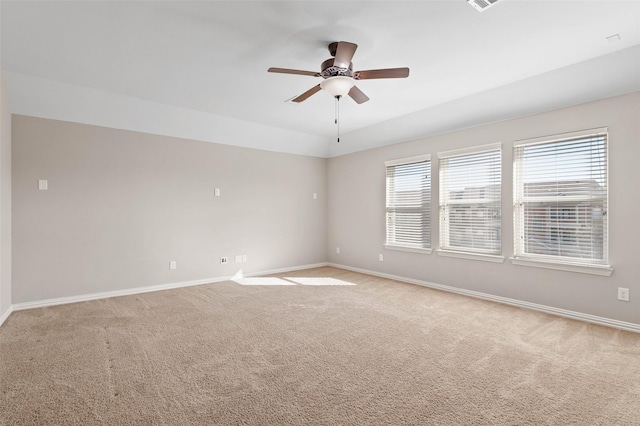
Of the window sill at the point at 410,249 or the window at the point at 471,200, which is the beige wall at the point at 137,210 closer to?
the window sill at the point at 410,249

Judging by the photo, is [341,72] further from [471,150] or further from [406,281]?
[406,281]

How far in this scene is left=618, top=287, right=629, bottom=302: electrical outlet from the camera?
10.5 feet

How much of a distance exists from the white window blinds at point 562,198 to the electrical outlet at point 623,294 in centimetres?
30

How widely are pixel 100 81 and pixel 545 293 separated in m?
6.08

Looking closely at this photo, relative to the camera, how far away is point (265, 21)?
2660 mm

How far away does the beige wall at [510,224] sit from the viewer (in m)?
3.21

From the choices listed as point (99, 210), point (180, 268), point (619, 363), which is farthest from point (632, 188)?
point (99, 210)

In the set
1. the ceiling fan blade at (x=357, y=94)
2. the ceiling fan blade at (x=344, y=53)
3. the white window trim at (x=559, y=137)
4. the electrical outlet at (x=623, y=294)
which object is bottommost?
the electrical outlet at (x=623, y=294)

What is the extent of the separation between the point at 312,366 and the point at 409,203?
12.1 feet

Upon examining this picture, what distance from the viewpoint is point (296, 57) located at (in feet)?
10.8

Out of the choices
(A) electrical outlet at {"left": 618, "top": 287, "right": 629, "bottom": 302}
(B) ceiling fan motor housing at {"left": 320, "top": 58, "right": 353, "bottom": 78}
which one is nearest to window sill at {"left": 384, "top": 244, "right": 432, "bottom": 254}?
(A) electrical outlet at {"left": 618, "top": 287, "right": 629, "bottom": 302}

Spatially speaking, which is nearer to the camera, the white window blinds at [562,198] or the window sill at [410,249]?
the white window blinds at [562,198]

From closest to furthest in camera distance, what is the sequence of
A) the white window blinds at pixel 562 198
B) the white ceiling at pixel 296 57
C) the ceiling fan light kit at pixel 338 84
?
the white ceiling at pixel 296 57
the ceiling fan light kit at pixel 338 84
the white window blinds at pixel 562 198

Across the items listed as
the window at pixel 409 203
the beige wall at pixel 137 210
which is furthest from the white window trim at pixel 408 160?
the beige wall at pixel 137 210
